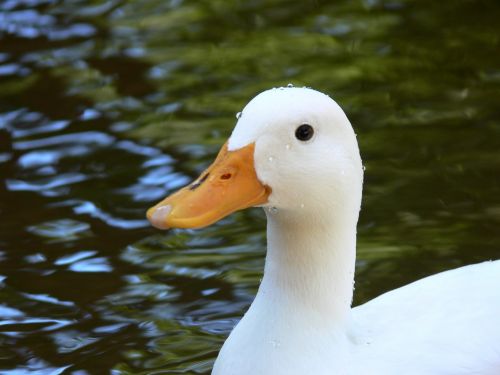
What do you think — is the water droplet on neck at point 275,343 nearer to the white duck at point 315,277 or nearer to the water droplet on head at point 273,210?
the white duck at point 315,277

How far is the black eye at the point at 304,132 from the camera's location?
3898mm

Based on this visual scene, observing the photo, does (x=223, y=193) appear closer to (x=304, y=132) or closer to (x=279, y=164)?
(x=279, y=164)

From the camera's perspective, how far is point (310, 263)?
4125 millimetres

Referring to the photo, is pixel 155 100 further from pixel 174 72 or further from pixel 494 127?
pixel 494 127

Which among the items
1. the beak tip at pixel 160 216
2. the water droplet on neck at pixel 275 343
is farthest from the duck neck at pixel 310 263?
the beak tip at pixel 160 216

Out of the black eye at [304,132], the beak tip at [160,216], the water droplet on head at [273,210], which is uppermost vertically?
the black eye at [304,132]

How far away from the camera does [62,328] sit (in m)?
5.41

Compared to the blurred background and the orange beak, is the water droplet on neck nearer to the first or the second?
the orange beak

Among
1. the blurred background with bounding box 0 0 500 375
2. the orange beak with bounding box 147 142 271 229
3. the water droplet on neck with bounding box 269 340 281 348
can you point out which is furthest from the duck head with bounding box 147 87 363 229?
the blurred background with bounding box 0 0 500 375

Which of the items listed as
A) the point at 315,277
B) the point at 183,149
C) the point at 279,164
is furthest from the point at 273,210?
the point at 183,149

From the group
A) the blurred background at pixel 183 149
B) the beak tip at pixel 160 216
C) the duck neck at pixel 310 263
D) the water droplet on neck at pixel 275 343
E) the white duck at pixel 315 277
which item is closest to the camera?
the beak tip at pixel 160 216

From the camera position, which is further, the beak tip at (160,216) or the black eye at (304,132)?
the black eye at (304,132)

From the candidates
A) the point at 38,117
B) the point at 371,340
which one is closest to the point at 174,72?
the point at 38,117

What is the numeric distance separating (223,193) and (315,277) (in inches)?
17.9
